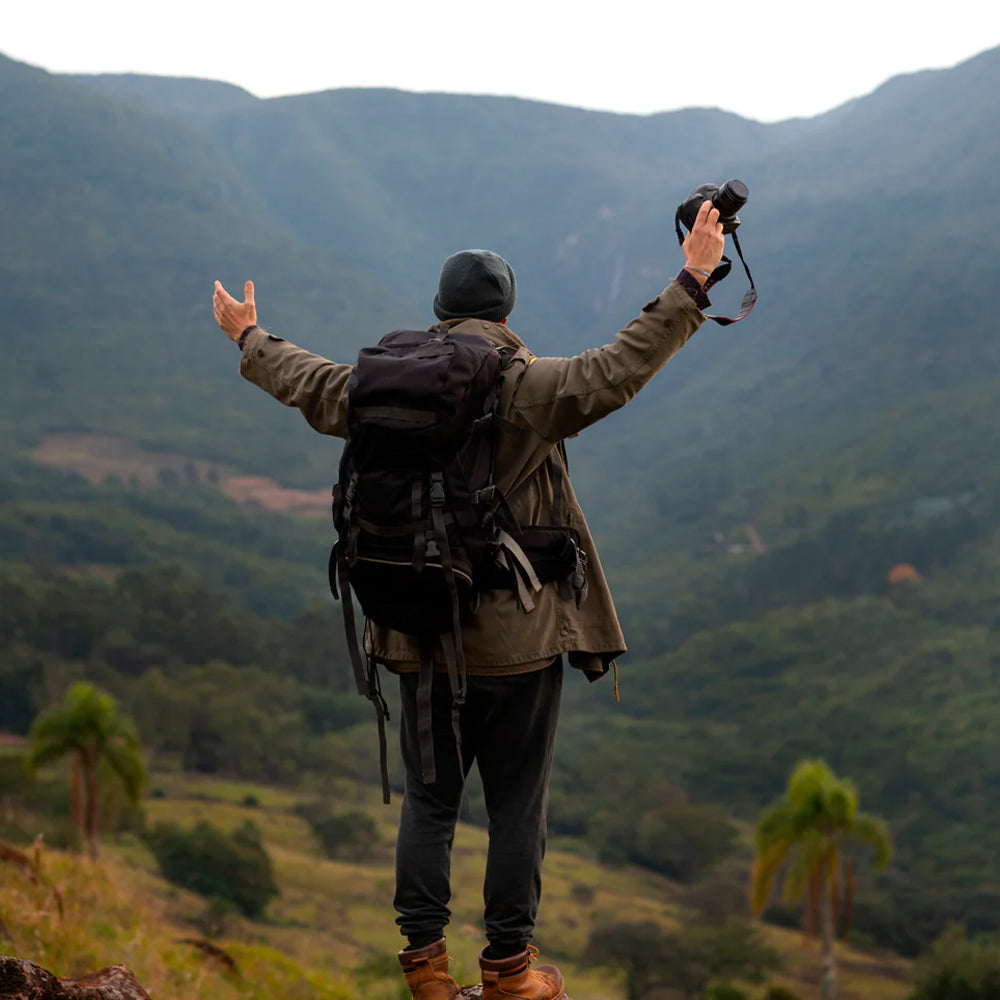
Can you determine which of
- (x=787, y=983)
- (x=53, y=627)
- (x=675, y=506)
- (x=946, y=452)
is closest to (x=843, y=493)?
(x=946, y=452)

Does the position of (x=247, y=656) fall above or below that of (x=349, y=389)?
below

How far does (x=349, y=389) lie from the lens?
3490 mm

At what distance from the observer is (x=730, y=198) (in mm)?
3594

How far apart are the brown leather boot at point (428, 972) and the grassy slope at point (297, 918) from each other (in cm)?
202

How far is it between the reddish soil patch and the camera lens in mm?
146750

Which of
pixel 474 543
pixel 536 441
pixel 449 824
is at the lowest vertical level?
pixel 449 824

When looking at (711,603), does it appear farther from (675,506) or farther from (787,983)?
(787,983)

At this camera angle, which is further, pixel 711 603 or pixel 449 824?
pixel 711 603

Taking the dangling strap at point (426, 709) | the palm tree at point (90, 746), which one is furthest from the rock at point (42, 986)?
the palm tree at point (90, 746)

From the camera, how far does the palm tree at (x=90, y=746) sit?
2408cm

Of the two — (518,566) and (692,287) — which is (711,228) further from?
(518,566)

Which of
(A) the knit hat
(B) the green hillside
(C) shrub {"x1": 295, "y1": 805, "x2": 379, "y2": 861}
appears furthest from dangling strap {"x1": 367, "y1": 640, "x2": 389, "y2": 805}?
(B) the green hillside

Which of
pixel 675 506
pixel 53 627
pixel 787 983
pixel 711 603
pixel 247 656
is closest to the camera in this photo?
pixel 787 983

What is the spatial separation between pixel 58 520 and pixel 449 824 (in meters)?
121
